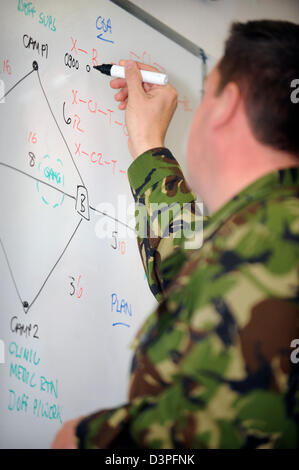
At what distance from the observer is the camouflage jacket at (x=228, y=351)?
0.44 meters

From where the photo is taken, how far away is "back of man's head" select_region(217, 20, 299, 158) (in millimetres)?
568

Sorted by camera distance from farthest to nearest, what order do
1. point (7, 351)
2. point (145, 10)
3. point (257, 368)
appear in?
→ point (145, 10) < point (7, 351) < point (257, 368)

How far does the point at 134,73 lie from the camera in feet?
2.84

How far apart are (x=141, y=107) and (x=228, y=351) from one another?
566mm

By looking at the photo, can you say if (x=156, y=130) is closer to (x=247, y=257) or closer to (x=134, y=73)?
(x=134, y=73)

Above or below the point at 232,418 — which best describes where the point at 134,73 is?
above

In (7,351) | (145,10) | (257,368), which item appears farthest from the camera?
(145,10)

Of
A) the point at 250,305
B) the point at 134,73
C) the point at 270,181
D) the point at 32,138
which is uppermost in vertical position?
the point at 134,73

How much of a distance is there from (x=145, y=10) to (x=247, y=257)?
2.35ft

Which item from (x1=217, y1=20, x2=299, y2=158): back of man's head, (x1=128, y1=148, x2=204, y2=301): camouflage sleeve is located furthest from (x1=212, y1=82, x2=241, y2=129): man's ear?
(x1=128, y1=148, x2=204, y2=301): camouflage sleeve
